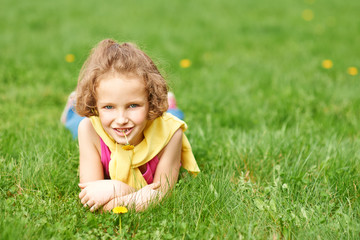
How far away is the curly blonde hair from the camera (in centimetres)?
217

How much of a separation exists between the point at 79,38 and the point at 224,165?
3.75 m

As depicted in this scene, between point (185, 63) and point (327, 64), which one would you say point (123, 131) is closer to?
point (185, 63)

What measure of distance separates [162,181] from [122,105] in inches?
22.1

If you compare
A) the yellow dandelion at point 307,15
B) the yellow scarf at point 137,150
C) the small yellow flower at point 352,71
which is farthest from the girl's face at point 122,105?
the yellow dandelion at point 307,15

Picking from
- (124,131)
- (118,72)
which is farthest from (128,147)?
(118,72)

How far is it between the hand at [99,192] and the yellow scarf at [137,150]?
10 cm

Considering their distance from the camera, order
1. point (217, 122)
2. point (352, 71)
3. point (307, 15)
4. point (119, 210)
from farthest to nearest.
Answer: point (307, 15) < point (352, 71) < point (217, 122) < point (119, 210)

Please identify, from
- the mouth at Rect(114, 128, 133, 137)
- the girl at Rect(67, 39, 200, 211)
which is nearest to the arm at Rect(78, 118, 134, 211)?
the girl at Rect(67, 39, 200, 211)

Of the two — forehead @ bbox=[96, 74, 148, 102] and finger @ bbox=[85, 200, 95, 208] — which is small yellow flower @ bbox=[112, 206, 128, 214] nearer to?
finger @ bbox=[85, 200, 95, 208]

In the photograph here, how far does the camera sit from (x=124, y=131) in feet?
7.27

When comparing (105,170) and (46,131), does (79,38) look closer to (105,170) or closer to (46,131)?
(46,131)

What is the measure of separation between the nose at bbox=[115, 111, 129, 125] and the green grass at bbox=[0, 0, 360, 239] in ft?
1.53

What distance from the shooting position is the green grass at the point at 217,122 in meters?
2.09

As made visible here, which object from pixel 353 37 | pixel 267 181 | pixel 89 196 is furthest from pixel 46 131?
pixel 353 37
